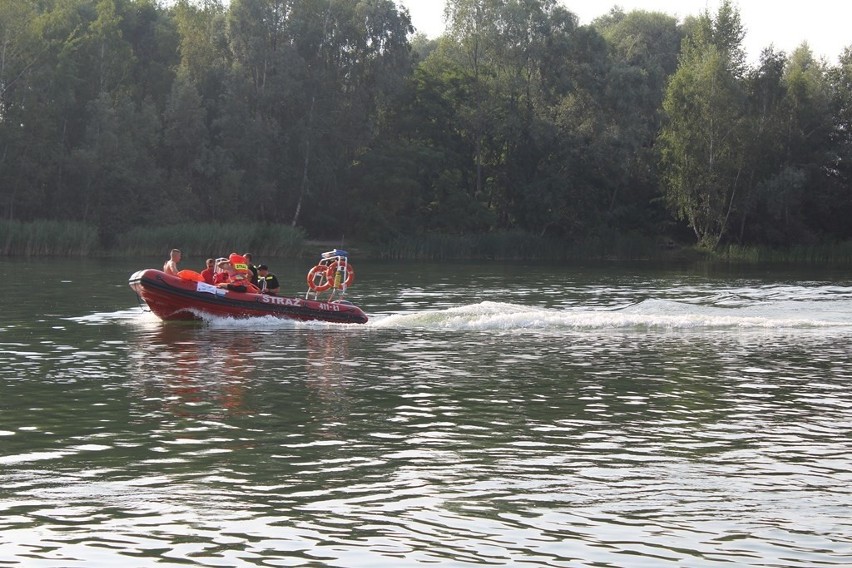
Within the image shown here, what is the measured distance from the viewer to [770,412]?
13273 millimetres

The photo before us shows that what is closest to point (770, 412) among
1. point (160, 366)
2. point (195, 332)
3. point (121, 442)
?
point (121, 442)

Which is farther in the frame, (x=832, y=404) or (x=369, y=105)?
(x=369, y=105)

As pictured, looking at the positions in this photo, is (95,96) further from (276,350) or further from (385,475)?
(385,475)

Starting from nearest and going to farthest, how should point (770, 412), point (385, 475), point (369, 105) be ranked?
point (385, 475), point (770, 412), point (369, 105)

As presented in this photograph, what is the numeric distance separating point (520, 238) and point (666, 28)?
32989 millimetres

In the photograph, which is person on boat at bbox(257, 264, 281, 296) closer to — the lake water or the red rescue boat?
the red rescue boat

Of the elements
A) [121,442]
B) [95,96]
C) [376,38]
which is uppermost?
[376,38]

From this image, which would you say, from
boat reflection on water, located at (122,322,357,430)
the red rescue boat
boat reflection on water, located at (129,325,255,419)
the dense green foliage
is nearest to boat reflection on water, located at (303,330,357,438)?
boat reflection on water, located at (122,322,357,430)

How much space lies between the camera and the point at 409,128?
7062cm

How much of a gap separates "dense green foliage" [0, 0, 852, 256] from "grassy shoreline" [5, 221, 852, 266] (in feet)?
1.26

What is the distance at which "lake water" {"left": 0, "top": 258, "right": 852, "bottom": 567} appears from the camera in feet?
26.1

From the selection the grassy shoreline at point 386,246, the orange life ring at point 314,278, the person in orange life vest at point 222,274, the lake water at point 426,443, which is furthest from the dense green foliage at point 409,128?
the lake water at point 426,443

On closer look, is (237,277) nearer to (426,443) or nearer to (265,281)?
(265,281)

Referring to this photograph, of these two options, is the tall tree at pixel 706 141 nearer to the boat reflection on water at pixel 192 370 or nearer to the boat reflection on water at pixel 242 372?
the boat reflection on water at pixel 242 372
